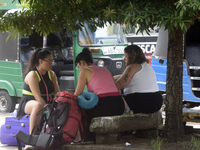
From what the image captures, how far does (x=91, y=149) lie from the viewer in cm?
457

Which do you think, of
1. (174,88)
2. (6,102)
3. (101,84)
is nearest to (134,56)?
(101,84)

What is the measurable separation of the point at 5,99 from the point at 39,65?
15.1ft

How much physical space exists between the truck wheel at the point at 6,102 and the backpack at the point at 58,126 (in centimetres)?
525

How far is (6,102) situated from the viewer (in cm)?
982

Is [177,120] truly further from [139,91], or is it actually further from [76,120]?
[76,120]

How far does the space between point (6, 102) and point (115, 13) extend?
672 cm

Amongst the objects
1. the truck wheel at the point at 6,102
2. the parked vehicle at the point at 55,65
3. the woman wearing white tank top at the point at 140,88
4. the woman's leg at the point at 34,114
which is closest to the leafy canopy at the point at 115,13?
the woman wearing white tank top at the point at 140,88

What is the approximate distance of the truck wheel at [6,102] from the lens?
31.9 ft

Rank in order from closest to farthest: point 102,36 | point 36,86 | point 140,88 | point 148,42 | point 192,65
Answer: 1. point 140,88
2. point 36,86
3. point 192,65
4. point 102,36
5. point 148,42

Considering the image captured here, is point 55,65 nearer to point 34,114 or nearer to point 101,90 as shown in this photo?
point 34,114

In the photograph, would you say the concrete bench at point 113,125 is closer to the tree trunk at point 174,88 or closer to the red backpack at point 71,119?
the red backpack at point 71,119

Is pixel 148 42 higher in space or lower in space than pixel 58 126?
higher

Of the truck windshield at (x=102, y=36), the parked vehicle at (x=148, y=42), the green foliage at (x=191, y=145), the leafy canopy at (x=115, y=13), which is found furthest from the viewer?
the parked vehicle at (x=148, y=42)

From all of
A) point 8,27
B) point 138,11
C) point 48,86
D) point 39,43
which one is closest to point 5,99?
point 39,43
